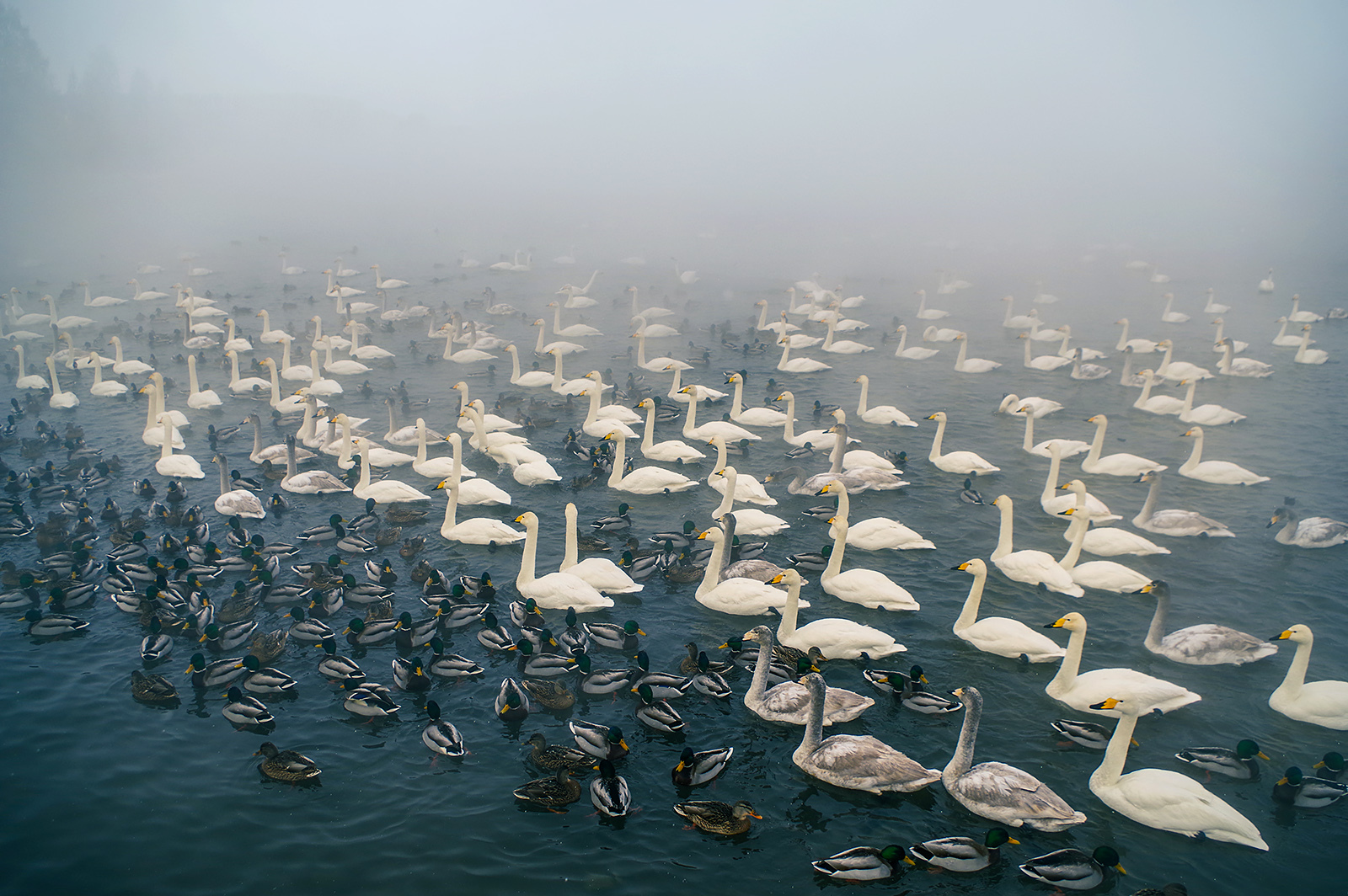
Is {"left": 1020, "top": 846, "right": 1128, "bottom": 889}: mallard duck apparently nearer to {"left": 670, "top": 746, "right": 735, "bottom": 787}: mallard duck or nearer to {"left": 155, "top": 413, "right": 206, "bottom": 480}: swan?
{"left": 670, "top": 746, "right": 735, "bottom": 787}: mallard duck

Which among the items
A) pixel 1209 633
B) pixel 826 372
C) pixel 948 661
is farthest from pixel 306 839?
pixel 826 372

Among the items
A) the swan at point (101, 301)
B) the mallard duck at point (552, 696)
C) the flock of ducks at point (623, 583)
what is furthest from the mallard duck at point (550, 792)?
the swan at point (101, 301)

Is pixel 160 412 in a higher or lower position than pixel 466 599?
higher

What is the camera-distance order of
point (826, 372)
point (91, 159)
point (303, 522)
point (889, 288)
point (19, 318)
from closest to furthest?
1. point (303, 522)
2. point (826, 372)
3. point (19, 318)
4. point (889, 288)
5. point (91, 159)

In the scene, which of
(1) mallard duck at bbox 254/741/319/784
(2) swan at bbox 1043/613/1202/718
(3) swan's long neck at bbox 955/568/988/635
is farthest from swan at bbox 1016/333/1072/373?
(1) mallard duck at bbox 254/741/319/784

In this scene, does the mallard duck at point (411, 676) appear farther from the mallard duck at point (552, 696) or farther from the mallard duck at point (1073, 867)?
the mallard duck at point (1073, 867)

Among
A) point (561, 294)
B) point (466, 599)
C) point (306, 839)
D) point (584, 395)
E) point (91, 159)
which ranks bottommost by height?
point (306, 839)

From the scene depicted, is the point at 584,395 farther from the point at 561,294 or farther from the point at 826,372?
the point at 561,294

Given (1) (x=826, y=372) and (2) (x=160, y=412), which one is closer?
(2) (x=160, y=412)
